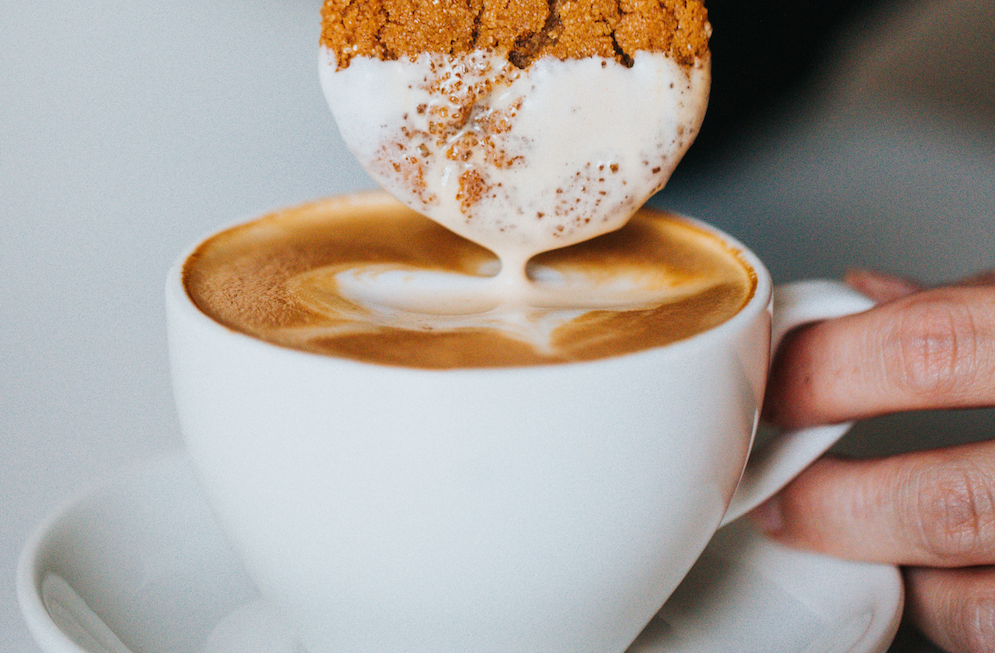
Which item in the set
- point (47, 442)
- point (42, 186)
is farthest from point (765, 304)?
point (42, 186)

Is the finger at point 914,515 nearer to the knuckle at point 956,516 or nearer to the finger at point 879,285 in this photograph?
the knuckle at point 956,516

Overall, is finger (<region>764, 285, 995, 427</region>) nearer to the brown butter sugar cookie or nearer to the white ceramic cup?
the white ceramic cup

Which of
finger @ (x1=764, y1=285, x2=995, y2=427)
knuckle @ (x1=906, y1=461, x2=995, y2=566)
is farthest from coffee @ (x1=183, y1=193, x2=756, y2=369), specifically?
knuckle @ (x1=906, y1=461, x2=995, y2=566)

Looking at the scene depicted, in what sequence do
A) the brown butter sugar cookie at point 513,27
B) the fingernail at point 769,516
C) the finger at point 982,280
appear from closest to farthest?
the brown butter sugar cookie at point 513,27 < the fingernail at point 769,516 < the finger at point 982,280


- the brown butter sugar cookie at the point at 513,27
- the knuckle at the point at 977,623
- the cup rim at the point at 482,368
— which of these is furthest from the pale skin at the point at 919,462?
the brown butter sugar cookie at the point at 513,27

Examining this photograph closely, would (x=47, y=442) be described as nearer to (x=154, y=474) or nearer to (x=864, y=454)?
(x=154, y=474)

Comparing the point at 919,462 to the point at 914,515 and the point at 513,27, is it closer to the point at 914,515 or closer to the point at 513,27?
the point at 914,515
